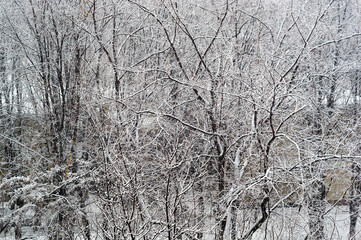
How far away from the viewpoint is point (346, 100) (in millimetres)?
13328

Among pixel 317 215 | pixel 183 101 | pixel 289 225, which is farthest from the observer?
pixel 317 215

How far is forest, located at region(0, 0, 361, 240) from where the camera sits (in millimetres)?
7785

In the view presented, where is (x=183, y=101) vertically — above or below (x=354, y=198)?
above

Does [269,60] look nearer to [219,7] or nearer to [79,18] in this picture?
[219,7]

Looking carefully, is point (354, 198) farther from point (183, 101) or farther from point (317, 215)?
point (183, 101)

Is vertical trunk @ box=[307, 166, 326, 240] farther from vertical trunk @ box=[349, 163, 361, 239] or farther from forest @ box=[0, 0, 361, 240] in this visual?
vertical trunk @ box=[349, 163, 361, 239]

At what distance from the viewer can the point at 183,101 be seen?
26.9ft

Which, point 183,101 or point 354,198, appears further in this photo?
point 354,198

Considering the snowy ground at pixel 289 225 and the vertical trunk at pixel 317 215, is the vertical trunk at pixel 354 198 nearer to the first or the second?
the vertical trunk at pixel 317 215

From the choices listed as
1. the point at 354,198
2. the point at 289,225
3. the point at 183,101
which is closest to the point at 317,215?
the point at 354,198

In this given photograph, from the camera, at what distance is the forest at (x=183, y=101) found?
779 centimetres

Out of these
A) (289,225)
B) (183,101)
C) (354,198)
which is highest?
(183,101)

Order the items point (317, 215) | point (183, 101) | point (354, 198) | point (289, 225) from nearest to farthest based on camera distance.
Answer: point (289, 225) < point (183, 101) < point (317, 215) < point (354, 198)

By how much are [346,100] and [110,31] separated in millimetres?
9276
